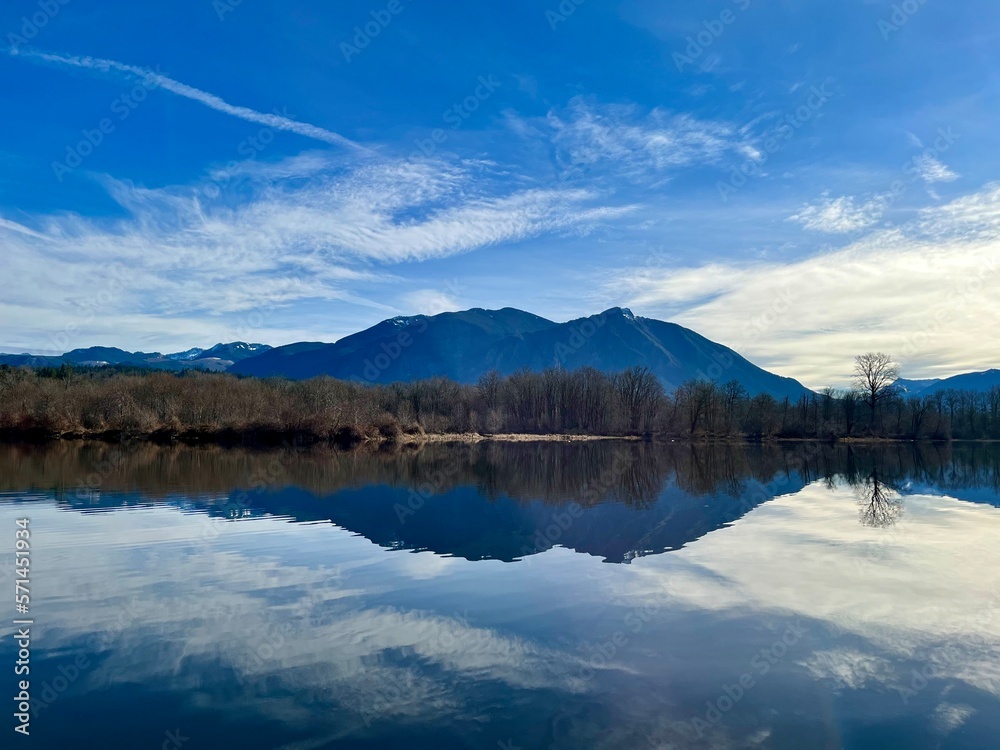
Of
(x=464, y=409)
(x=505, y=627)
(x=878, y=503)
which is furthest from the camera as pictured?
(x=464, y=409)

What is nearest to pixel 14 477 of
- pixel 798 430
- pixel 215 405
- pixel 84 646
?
pixel 84 646

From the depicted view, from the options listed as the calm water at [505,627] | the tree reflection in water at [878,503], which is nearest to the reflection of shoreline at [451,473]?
the tree reflection in water at [878,503]

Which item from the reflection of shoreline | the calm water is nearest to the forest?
the reflection of shoreline

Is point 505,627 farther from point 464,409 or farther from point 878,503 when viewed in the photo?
point 464,409

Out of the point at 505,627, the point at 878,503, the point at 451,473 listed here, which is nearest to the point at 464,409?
the point at 451,473

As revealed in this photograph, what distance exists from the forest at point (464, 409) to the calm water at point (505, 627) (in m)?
62.1

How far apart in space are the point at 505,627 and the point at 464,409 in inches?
4508

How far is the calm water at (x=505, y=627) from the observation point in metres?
8.05

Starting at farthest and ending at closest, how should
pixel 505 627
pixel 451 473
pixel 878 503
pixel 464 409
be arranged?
pixel 464 409
pixel 451 473
pixel 878 503
pixel 505 627

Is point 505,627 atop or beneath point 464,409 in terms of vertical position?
beneath

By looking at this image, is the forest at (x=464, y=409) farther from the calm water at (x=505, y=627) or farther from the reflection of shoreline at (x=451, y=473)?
the calm water at (x=505, y=627)

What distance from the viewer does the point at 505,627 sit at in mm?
11820

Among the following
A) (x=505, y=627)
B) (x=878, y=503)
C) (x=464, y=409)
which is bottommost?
(x=878, y=503)

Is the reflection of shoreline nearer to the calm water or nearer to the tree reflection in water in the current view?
the tree reflection in water
